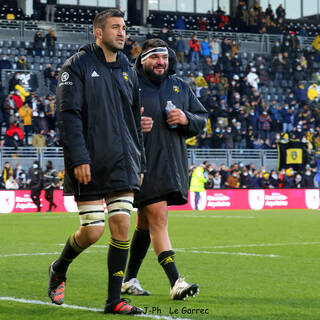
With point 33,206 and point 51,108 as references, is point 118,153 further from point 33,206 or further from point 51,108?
point 51,108

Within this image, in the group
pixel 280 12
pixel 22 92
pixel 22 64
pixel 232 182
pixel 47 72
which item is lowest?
pixel 232 182

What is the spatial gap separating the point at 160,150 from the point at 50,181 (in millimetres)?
20878

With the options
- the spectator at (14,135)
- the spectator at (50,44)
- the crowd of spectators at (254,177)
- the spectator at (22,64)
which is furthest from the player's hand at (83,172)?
the spectator at (50,44)

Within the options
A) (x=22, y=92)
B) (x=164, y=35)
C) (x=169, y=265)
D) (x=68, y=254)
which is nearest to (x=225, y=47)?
(x=164, y=35)

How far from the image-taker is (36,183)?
27.5 m

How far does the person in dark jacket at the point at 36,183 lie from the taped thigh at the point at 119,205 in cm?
2163

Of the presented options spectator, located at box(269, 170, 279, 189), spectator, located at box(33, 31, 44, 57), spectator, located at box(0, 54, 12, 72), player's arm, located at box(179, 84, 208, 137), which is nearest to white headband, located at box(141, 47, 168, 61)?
player's arm, located at box(179, 84, 208, 137)

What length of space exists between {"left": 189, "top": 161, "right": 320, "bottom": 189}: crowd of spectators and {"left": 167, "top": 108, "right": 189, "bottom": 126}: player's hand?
2433 centimetres

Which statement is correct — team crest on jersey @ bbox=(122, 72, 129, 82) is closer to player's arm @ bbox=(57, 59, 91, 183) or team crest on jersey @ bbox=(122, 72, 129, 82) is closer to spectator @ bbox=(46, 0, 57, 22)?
player's arm @ bbox=(57, 59, 91, 183)

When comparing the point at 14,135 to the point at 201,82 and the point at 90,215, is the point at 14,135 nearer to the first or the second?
the point at 201,82

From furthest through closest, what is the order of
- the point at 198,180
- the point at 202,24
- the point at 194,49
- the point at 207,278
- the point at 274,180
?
the point at 202,24, the point at 194,49, the point at 274,180, the point at 198,180, the point at 207,278

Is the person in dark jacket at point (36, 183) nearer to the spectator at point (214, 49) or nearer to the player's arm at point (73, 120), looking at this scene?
the spectator at point (214, 49)

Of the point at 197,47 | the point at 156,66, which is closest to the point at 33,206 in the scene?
the point at 197,47

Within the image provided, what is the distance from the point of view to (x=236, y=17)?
149ft
